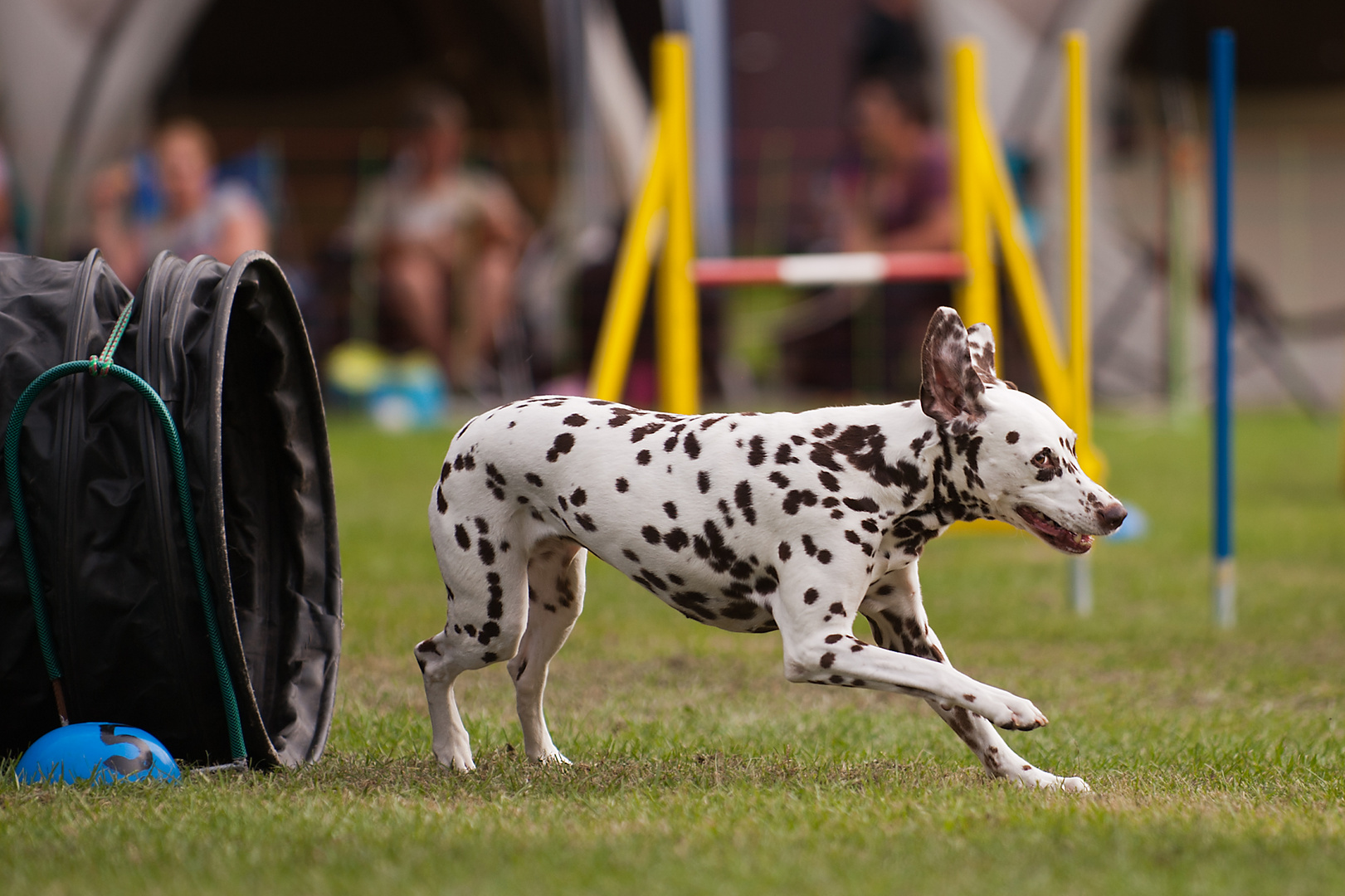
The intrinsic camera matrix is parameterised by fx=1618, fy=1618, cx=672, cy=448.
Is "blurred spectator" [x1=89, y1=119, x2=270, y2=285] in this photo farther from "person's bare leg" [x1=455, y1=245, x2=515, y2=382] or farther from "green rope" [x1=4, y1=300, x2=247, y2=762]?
"green rope" [x1=4, y1=300, x2=247, y2=762]

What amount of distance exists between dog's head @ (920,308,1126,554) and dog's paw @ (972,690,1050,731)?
0.36 meters

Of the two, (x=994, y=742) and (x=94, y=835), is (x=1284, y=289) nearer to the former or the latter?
(x=994, y=742)

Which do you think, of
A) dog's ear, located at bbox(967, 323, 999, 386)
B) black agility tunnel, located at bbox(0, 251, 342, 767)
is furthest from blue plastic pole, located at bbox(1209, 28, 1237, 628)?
black agility tunnel, located at bbox(0, 251, 342, 767)

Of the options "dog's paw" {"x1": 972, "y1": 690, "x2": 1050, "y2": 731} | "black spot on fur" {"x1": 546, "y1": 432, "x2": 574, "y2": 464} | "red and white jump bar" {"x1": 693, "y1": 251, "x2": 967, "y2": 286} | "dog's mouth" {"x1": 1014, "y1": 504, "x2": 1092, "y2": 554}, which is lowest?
"dog's paw" {"x1": 972, "y1": 690, "x2": 1050, "y2": 731}

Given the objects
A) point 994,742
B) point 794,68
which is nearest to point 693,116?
point 794,68

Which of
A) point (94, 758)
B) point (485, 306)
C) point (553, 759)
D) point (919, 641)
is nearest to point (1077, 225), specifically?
point (919, 641)

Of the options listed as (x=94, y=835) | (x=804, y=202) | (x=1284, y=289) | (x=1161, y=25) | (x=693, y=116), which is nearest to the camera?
(x=94, y=835)

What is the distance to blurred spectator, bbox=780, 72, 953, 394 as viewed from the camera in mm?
11531

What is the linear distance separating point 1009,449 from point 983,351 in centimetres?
32

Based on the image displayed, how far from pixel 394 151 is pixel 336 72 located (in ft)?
5.45

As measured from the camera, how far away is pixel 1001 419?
3305 mm

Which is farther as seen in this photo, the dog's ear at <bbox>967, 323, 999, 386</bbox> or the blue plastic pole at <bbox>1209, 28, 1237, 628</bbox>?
the blue plastic pole at <bbox>1209, 28, 1237, 628</bbox>

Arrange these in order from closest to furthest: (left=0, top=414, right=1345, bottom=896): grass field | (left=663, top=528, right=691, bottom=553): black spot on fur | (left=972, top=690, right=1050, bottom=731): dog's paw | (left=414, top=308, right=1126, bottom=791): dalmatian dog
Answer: (left=0, top=414, right=1345, bottom=896): grass field < (left=972, top=690, right=1050, bottom=731): dog's paw < (left=414, top=308, right=1126, bottom=791): dalmatian dog < (left=663, top=528, right=691, bottom=553): black spot on fur

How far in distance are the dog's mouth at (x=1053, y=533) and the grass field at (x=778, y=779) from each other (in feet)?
1.71
